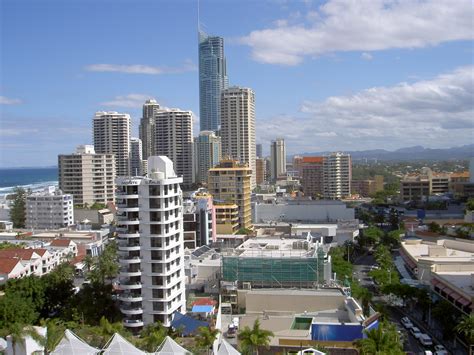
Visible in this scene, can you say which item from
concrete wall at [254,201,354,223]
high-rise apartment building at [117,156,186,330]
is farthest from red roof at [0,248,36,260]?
concrete wall at [254,201,354,223]

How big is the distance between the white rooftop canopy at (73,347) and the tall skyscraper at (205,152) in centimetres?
8659

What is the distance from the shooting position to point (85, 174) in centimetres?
7494

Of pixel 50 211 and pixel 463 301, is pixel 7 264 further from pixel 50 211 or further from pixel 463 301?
pixel 50 211

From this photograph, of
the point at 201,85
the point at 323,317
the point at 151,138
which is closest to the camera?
the point at 323,317

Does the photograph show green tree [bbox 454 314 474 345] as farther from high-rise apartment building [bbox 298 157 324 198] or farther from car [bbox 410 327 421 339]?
high-rise apartment building [bbox 298 157 324 198]

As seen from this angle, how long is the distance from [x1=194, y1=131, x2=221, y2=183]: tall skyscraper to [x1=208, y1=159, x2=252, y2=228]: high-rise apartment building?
47824mm

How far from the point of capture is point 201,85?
6988 inches

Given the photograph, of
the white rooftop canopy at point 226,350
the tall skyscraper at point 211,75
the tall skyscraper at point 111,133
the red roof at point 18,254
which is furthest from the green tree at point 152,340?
the tall skyscraper at point 211,75

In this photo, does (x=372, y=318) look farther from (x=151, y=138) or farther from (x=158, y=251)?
(x=151, y=138)

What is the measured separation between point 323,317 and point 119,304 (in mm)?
10486

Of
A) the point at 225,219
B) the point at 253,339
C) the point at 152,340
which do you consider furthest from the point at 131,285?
the point at 225,219

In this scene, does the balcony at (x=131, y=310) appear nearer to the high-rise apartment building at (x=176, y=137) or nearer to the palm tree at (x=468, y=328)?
Answer: the palm tree at (x=468, y=328)

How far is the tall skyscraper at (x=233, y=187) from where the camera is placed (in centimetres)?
5928

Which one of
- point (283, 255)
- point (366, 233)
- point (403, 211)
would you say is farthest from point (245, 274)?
point (403, 211)
